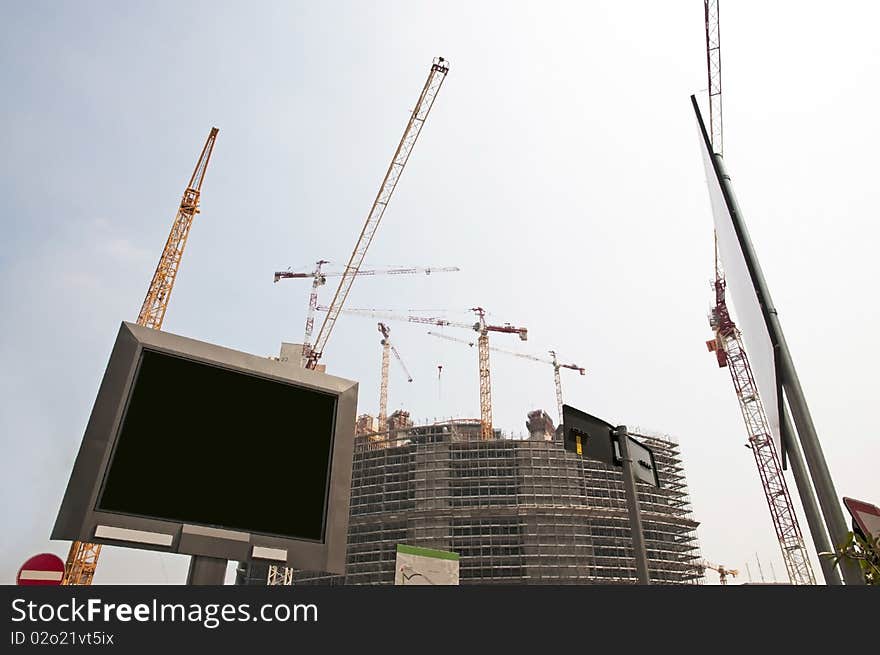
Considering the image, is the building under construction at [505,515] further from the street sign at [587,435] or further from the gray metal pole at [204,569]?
the gray metal pole at [204,569]

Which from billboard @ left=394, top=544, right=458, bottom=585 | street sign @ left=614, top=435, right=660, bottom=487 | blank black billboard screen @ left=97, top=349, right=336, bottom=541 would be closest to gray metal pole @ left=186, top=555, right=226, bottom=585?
blank black billboard screen @ left=97, top=349, right=336, bottom=541

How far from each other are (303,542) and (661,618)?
225cm

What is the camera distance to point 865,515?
179 inches

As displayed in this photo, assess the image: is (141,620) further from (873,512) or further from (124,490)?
(873,512)

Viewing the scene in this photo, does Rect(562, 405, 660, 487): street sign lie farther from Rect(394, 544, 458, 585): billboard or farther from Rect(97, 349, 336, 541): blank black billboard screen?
Rect(394, 544, 458, 585): billboard

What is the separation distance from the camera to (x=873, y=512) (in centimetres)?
469

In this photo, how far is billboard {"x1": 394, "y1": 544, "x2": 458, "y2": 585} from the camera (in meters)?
19.9

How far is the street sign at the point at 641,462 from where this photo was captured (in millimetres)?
6422

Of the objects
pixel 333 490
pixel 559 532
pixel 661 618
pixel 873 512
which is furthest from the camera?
pixel 559 532

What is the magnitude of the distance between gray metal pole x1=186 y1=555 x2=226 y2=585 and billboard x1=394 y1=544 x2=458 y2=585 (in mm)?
17322

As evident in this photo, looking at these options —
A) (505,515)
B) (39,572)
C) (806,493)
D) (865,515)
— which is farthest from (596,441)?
(505,515)

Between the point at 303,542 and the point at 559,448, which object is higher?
the point at 559,448

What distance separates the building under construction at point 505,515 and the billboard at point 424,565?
45.9 meters

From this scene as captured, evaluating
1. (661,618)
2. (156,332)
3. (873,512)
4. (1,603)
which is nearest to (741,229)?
(873,512)
